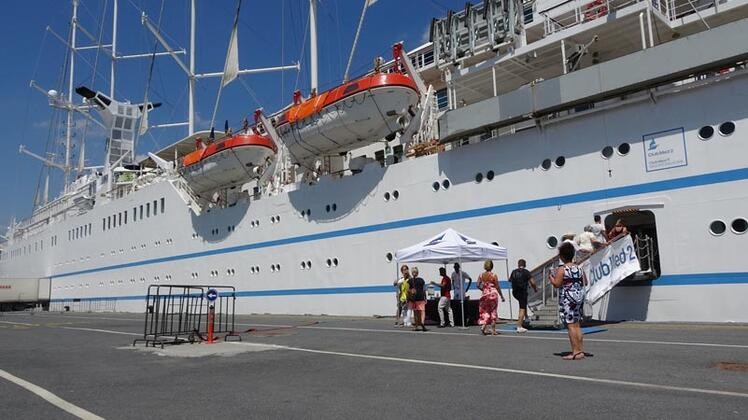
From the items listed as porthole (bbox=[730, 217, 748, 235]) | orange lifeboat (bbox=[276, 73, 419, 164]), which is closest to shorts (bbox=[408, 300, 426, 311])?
porthole (bbox=[730, 217, 748, 235])

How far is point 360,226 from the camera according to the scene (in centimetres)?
1720

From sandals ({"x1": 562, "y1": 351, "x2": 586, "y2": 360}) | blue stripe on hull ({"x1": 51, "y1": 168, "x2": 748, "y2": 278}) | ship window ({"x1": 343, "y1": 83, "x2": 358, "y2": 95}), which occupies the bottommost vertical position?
sandals ({"x1": 562, "y1": 351, "x2": 586, "y2": 360})

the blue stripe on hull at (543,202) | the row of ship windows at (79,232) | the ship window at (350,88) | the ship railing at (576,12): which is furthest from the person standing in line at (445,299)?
the row of ship windows at (79,232)

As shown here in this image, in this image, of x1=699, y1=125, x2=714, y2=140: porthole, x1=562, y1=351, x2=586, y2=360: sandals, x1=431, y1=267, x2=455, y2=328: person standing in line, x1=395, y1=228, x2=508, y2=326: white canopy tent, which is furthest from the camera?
x1=431, y1=267, x2=455, y2=328: person standing in line

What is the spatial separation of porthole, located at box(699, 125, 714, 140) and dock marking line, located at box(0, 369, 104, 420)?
10.9m

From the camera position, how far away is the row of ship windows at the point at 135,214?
28359 mm

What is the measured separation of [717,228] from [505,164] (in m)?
4.79

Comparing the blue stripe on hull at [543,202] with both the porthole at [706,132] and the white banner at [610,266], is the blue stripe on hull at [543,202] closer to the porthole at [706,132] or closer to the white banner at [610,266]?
the porthole at [706,132]

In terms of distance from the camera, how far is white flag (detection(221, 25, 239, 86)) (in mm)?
25719

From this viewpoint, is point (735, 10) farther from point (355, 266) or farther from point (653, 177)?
point (355, 266)

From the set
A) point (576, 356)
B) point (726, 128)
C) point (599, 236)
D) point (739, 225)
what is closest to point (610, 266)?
point (599, 236)

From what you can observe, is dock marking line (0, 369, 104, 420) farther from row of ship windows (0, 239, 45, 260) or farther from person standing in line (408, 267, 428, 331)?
row of ship windows (0, 239, 45, 260)

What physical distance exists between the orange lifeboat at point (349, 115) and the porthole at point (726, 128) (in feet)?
26.2

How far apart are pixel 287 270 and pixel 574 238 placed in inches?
435
